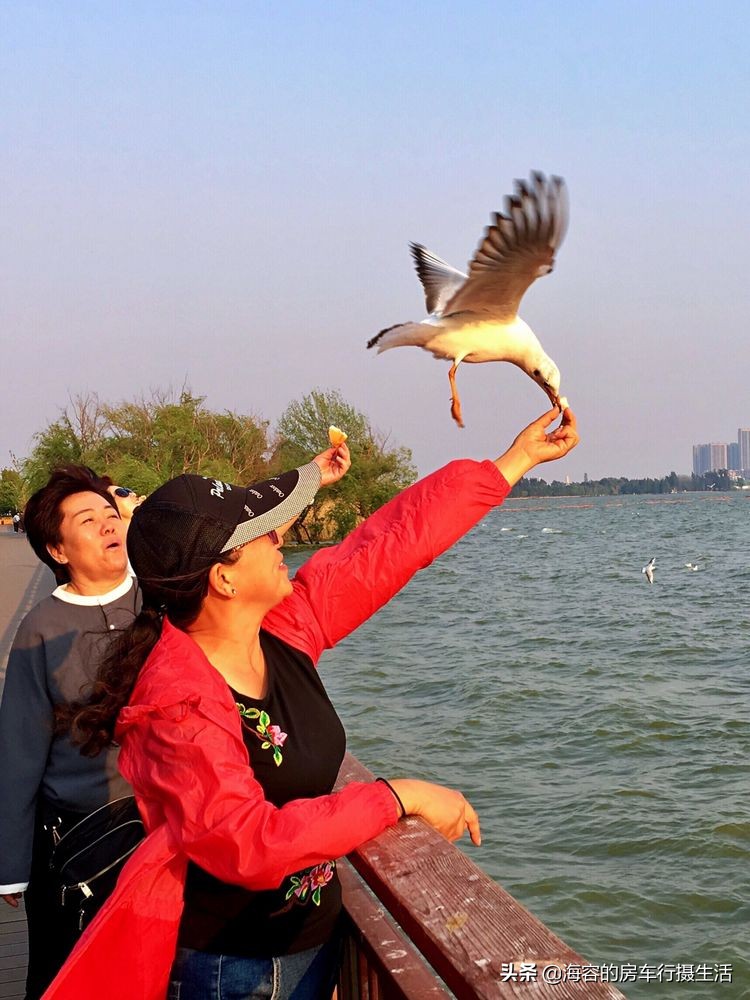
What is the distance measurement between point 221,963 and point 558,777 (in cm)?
989

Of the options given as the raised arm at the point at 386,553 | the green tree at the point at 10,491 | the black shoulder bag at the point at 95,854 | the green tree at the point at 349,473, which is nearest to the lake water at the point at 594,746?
the black shoulder bag at the point at 95,854

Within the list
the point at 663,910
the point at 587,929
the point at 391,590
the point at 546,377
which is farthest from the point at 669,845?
the point at 391,590

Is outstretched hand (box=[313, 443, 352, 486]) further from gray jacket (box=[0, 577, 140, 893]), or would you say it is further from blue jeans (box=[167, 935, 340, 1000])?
blue jeans (box=[167, 935, 340, 1000])

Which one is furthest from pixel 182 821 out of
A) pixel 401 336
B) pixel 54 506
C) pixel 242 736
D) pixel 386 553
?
pixel 401 336

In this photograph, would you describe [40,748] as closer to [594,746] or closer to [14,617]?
[594,746]

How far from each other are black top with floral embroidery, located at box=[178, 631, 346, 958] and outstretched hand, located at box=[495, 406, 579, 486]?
0.72m

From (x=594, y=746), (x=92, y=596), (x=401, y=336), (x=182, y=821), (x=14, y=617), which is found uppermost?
(x=401, y=336)

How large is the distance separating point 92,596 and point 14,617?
13485mm

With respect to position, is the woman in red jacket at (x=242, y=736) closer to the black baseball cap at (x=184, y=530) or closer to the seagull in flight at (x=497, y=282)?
the black baseball cap at (x=184, y=530)

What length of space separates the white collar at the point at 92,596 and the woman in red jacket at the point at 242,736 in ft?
3.26

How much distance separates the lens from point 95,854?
2.50m

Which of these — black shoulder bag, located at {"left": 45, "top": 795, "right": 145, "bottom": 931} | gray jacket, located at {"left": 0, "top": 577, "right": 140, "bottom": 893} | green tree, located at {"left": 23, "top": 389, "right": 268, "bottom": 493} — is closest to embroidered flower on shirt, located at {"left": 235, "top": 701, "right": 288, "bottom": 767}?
black shoulder bag, located at {"left": 45, "top": 795, "right": 145, "bottom": 931}

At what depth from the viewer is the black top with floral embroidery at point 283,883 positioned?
1863 millimetres

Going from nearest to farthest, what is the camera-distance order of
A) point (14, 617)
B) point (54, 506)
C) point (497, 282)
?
point (54, 506), point (497, 282), point (14, 617)
